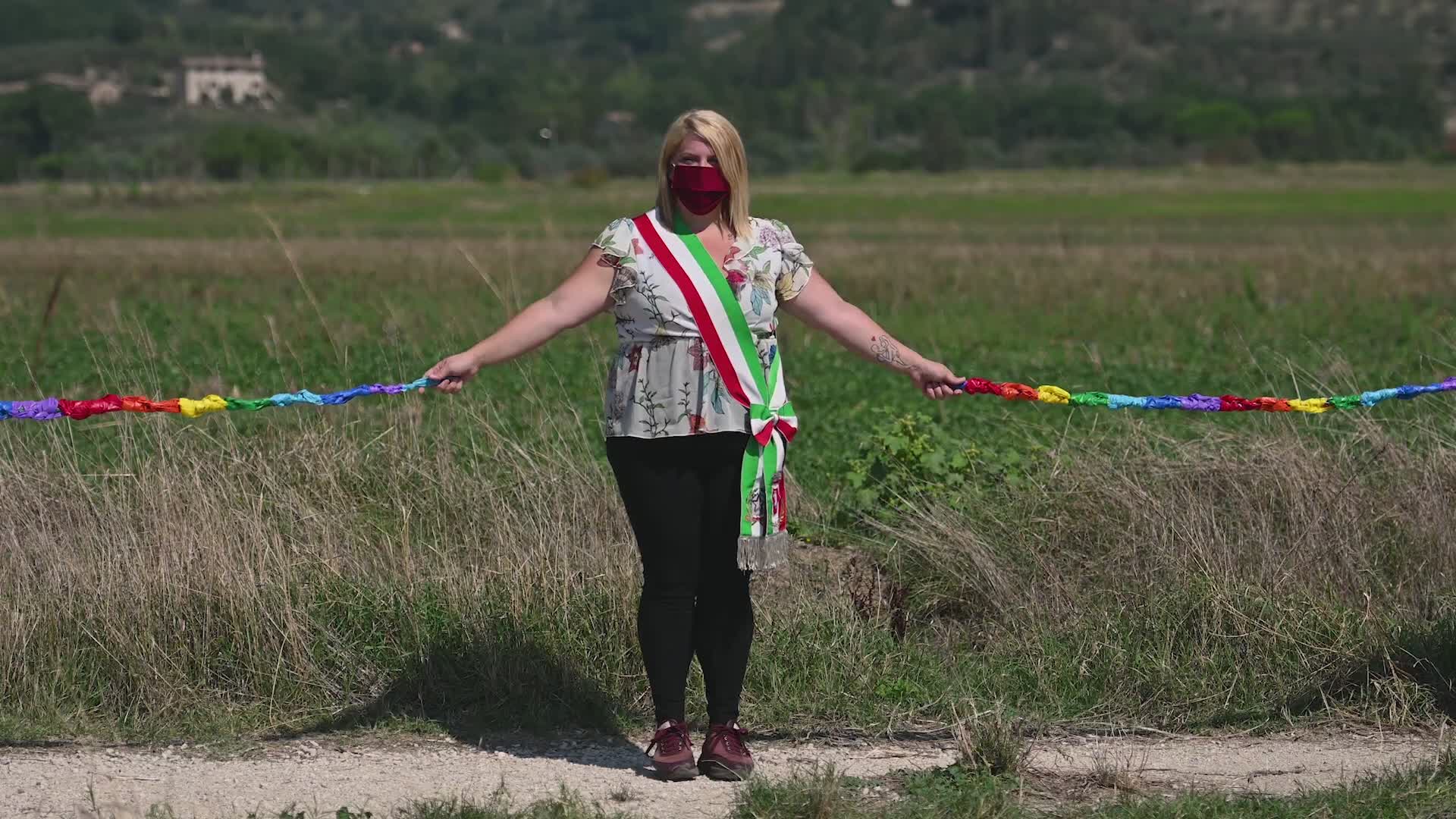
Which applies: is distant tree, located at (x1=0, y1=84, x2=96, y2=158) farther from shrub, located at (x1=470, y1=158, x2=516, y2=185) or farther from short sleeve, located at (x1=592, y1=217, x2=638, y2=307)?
short sleeve, located at (x1=592, y1=217, x2=638, y2=307)

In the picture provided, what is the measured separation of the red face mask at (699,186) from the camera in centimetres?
513

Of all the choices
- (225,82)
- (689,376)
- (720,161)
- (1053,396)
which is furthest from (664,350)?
(225,82)

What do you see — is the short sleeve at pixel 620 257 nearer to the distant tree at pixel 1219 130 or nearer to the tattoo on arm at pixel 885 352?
the tattoo on arm at pixel 885 352

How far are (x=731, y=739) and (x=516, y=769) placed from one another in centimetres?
64

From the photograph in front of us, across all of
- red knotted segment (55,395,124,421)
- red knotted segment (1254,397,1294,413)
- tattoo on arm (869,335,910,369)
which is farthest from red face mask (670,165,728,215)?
red knotted segment (1254,397,1294,413)

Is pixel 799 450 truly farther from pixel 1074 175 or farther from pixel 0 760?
pixel 1074 175

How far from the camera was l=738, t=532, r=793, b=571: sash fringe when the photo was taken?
17.1 ft

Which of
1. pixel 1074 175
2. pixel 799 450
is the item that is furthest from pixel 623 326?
pixel 1074 175

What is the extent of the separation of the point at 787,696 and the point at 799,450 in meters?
5.78

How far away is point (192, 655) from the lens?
613 cm

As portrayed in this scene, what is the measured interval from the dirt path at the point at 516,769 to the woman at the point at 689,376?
0.90ft

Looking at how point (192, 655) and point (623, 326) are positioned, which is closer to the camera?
point (623, 326)

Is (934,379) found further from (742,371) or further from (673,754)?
(673,754)

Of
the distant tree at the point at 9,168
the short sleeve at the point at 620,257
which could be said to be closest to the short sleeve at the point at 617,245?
the short sleeve at the point at 620,257
